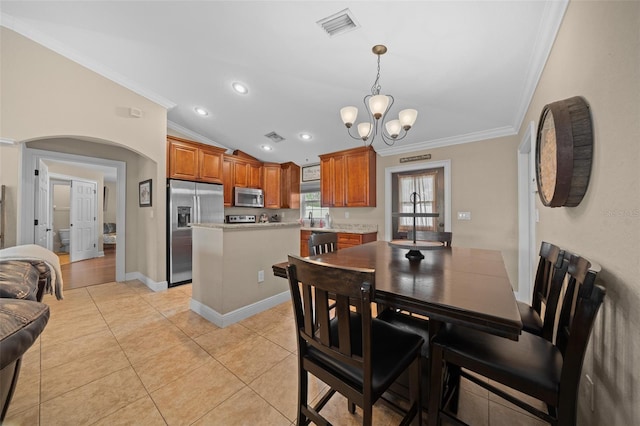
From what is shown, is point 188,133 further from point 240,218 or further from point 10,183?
point 10,183

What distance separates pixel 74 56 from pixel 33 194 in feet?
6.18

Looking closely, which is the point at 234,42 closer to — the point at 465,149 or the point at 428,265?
the point at 428,265

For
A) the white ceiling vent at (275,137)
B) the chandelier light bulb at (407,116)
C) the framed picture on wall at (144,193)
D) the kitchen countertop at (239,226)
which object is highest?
the white ceiling vent at (275,137)

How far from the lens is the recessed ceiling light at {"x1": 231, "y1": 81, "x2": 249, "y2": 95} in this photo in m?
3.11

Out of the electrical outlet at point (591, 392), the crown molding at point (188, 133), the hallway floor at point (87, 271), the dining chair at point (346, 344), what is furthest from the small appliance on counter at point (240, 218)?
the electrical outlet at point (591, 392)

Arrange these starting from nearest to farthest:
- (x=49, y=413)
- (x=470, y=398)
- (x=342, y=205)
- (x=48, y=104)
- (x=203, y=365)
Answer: (x=49, y=413) → (x=470, y=398) → (x=203, y=365) → (x=48, y=104) → (x=342, y=205)

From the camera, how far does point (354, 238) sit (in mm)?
4168

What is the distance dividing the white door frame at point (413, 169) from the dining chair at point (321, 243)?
2.30 m

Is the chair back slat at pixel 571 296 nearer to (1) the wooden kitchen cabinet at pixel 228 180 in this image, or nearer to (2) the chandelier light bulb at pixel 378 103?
(2) the chandelier light bulb at pixel 378 103

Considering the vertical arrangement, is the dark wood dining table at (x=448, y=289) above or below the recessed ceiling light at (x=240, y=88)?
below

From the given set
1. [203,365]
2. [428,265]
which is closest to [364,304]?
[428,265]

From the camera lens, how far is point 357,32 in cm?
196

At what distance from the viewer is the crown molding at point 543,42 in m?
1.47

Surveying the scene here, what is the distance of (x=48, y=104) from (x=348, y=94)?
11.1 ft
